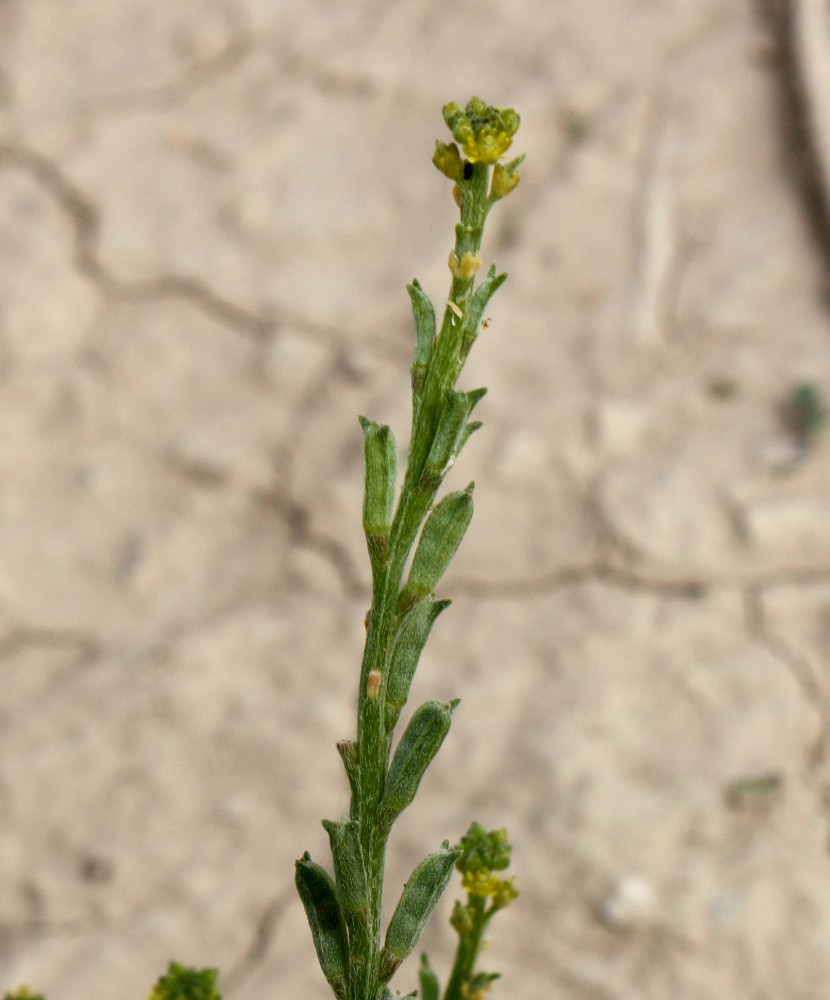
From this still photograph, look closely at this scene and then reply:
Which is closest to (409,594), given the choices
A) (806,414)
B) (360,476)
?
(360,476)

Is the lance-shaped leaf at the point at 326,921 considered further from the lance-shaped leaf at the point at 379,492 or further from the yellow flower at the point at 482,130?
the yellow flower at the point at 482,130

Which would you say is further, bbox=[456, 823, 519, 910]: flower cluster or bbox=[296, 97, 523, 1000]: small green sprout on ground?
bbox=[456, 823, 519, 910]: flower cluster

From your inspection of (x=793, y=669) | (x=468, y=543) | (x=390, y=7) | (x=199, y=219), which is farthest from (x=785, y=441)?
(x=390, y=7)

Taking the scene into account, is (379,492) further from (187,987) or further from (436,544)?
(187,987)

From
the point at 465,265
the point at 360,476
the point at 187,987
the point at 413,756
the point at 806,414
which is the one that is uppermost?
the point at 806,414

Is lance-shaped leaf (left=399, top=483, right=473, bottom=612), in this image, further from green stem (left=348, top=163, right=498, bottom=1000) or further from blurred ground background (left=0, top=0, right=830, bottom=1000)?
blurred ground background (left=0, top=0, right=830, bottom=1000)

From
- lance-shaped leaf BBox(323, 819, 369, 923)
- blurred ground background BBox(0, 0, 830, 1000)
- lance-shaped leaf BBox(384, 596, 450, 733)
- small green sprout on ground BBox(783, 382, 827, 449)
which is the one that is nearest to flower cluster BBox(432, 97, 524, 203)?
lance-shaped leaf BBox(384, 596, 450, 733)

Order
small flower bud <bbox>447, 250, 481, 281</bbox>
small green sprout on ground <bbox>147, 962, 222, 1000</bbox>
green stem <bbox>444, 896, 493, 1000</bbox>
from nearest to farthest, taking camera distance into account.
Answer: small flower bud <bbox>447, 250, 481, 281</bbox>, small green sprout on ground <bbox>147, 962, 222, 1000</bbox>, green stem <bbox>444, 896, 493, 1000</bbox>
